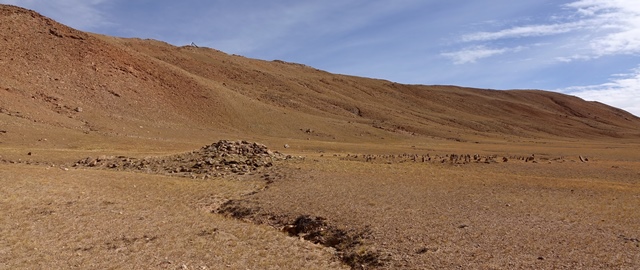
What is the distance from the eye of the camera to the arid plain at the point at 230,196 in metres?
11.8

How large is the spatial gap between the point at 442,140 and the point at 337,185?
5310 cm

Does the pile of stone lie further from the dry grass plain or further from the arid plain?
the dry grass plain

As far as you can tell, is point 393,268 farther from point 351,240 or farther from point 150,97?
point 150,97

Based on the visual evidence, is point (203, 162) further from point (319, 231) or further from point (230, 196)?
point (319, 231)

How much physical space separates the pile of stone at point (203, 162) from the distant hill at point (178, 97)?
17689mm

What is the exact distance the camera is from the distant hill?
48.1 m

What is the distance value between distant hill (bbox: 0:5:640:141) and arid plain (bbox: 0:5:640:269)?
1.09ft

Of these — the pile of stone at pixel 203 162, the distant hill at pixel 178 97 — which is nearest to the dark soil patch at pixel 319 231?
the pile of stone at pixel 203 162

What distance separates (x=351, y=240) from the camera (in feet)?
44.3

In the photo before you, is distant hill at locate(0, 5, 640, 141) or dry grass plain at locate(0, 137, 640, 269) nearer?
dry grass plain at locate(0, 137, 640, 269)

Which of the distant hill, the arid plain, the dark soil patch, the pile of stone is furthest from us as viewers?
the distant hill

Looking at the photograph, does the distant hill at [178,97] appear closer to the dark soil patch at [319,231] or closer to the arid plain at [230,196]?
the arid plain at [230,196]

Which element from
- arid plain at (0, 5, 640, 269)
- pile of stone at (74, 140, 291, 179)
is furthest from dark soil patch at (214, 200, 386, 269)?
pile of stone at (74, 140, 291, 179)

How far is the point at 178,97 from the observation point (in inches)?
2442
